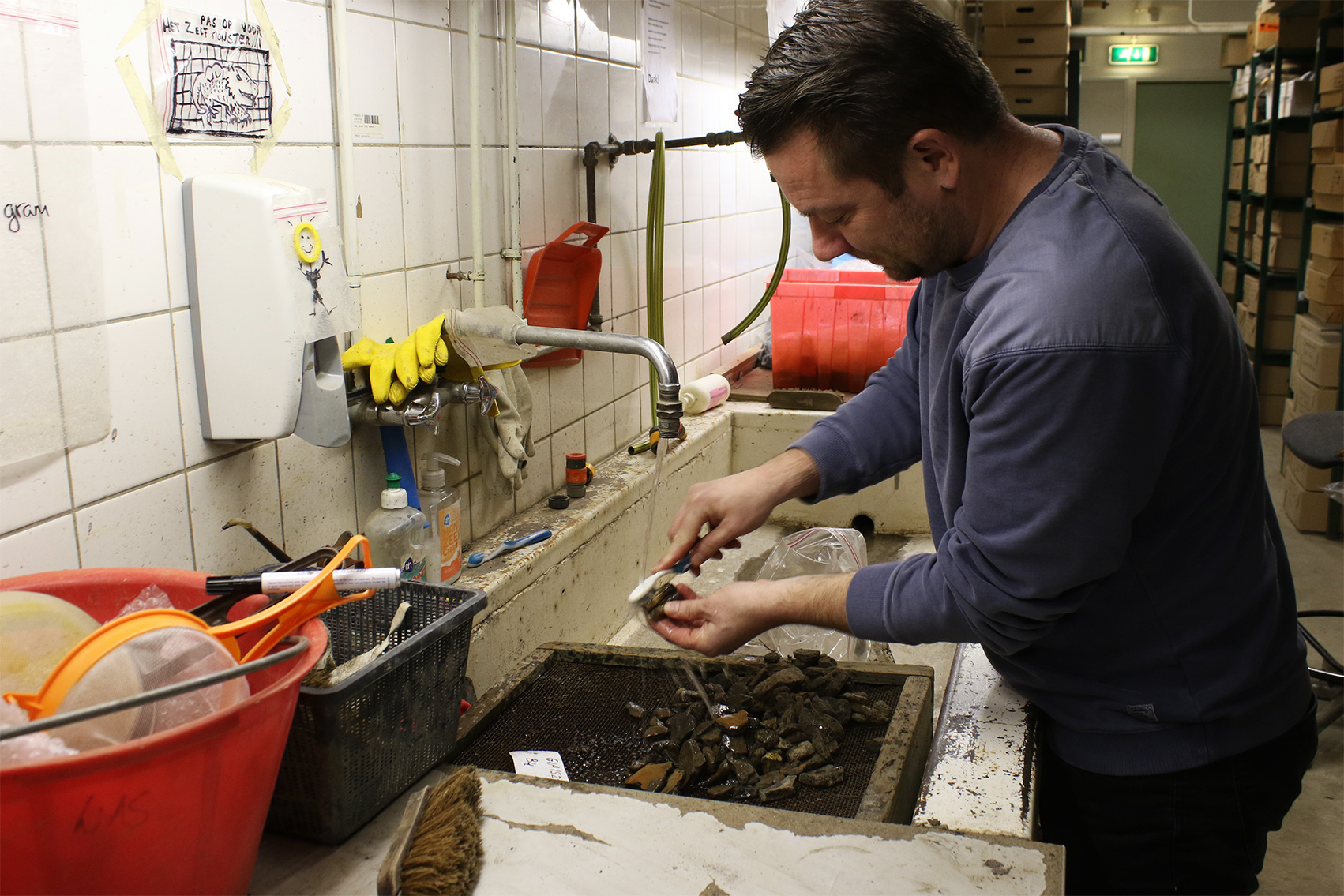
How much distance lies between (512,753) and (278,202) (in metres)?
0.80

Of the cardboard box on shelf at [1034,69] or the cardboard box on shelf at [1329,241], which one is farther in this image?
the cardboard box on shelf at [1034,69]

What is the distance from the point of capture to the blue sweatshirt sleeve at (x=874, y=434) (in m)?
1.62

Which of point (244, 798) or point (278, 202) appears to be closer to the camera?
point (244, 798)

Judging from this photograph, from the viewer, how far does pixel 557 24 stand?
225 cm

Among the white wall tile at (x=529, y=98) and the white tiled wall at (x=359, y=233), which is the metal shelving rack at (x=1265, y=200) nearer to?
the white tiled wall at (x=359, y=233)

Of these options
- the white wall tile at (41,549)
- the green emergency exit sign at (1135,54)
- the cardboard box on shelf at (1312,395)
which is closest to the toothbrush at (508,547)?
the white wall tile at (41,549)

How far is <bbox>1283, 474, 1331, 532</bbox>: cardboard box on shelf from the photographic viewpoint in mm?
4535

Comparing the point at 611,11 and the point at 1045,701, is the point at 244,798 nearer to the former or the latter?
the point at 1045,701

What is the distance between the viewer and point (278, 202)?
4.19ft

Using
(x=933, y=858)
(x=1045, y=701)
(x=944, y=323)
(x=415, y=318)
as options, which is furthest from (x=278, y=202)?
(x=1045, y=701)

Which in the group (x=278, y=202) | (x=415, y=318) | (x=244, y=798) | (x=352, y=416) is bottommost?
(x=244, y=798)

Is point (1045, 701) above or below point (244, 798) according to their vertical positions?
below

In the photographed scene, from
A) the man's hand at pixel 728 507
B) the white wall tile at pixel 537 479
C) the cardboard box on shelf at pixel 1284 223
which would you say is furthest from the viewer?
the cardboard box on shelf at pixel 1284 223

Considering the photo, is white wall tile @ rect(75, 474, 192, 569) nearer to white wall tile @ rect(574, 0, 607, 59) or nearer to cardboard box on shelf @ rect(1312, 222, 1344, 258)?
white wall tile @ rect(574, 0, 607, 59)
